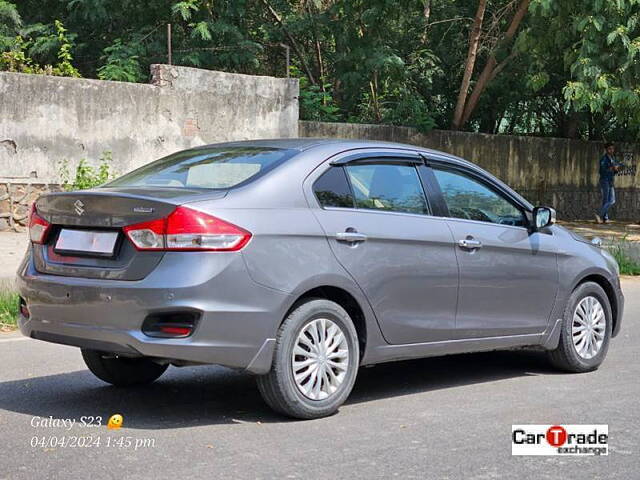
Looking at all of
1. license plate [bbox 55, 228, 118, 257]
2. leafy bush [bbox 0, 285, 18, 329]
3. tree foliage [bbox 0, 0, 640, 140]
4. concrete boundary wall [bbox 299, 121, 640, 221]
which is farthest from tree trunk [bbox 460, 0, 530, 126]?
license plate [bbox 55, 228, 118, 257]

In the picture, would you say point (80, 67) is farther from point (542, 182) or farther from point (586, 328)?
point (586, 328)

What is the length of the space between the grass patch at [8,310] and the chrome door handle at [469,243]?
15.4 ft

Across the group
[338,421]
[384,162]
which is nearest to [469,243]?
[384,162]

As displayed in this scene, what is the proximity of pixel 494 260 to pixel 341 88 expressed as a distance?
54.9 ft

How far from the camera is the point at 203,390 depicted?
23.3 feet

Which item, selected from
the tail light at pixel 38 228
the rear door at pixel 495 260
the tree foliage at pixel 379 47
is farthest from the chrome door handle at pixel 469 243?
the tree foliage at pixel 379 47

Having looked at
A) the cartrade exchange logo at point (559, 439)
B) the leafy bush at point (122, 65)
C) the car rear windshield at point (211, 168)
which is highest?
the leafy bush at point (122, 65)

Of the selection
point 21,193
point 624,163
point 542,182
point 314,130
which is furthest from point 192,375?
point 624,163

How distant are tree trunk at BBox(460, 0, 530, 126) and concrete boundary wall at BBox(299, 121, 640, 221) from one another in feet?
2.29

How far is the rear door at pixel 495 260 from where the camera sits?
712 centimetres

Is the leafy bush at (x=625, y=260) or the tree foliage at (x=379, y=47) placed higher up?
the tree foliage at (x=379, y=47)

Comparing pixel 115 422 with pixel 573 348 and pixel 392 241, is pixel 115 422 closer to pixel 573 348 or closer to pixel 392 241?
pixel 392 241

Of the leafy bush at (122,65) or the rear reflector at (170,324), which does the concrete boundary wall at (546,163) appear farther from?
the rear reflector at (170,324)

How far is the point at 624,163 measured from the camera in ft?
89.4
